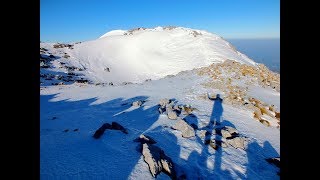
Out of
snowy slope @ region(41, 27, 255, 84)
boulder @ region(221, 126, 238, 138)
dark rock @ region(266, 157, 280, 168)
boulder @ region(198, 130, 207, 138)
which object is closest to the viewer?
dark rock @ region(266, 157, 280, 168)

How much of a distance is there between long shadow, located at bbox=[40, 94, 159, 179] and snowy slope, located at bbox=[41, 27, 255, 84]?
1922cm

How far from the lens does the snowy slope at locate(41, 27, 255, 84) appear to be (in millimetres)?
37531

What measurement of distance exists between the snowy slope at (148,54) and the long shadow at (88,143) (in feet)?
63.1

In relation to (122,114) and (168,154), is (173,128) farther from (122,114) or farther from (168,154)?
(122,114)

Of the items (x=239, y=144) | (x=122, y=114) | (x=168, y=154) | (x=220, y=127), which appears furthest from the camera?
(x=122, y=114)

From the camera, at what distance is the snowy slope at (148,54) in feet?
123

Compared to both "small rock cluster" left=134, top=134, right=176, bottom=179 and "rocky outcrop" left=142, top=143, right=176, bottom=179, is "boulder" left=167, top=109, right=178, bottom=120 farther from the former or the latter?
"rocky outcrop" left=142, top=143, right=176, bottom=179

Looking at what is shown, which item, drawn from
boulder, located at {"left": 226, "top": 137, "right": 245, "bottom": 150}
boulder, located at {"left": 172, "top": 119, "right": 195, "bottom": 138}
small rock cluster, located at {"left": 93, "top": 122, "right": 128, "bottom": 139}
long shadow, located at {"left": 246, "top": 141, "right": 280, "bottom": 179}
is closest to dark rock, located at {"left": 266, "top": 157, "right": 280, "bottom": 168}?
long shadow, located at {"left": 246, "top": 141, "right": 280, "bottom": 179}

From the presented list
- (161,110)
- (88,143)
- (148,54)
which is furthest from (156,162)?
(148,54)
